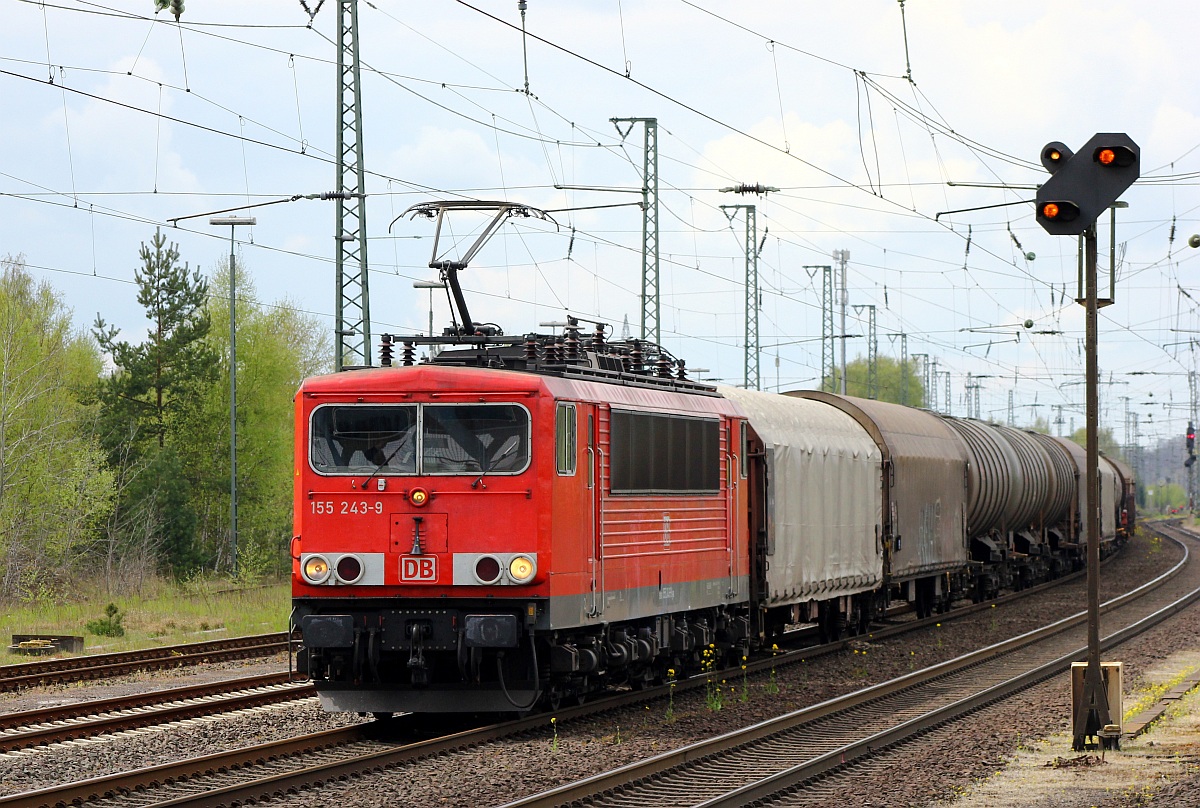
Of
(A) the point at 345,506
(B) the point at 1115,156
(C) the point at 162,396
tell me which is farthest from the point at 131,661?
(C) the point at 162,396

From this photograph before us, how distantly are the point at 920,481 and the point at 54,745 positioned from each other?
17.8 metres

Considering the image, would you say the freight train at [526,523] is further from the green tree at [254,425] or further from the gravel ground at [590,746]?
the green tree at [254,425]

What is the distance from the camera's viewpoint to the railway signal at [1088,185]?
12.9 meters

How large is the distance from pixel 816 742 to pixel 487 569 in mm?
3415

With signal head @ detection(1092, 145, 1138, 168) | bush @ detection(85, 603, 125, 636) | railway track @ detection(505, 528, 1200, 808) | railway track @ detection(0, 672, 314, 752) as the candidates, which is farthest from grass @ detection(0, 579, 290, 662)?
signal head @ detection(1092, 145, 1138, 168)

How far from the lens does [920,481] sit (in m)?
27.8

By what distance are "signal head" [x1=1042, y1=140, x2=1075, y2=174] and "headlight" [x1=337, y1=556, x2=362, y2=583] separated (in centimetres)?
698

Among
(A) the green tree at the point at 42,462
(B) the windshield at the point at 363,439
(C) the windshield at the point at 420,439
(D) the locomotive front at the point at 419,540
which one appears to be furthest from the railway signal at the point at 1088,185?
(A) the green tree at the point at 42,462

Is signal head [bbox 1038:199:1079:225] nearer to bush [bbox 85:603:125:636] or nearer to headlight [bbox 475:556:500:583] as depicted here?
headlight [bbox 475:556:500:583]

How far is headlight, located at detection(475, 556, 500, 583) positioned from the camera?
44.9ft

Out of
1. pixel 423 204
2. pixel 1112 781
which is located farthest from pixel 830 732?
pixel 423 204

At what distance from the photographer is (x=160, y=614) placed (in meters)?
30.1

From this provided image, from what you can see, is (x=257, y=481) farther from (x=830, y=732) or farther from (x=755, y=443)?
(x=830, y=732)

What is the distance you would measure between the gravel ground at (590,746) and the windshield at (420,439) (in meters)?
2.53
